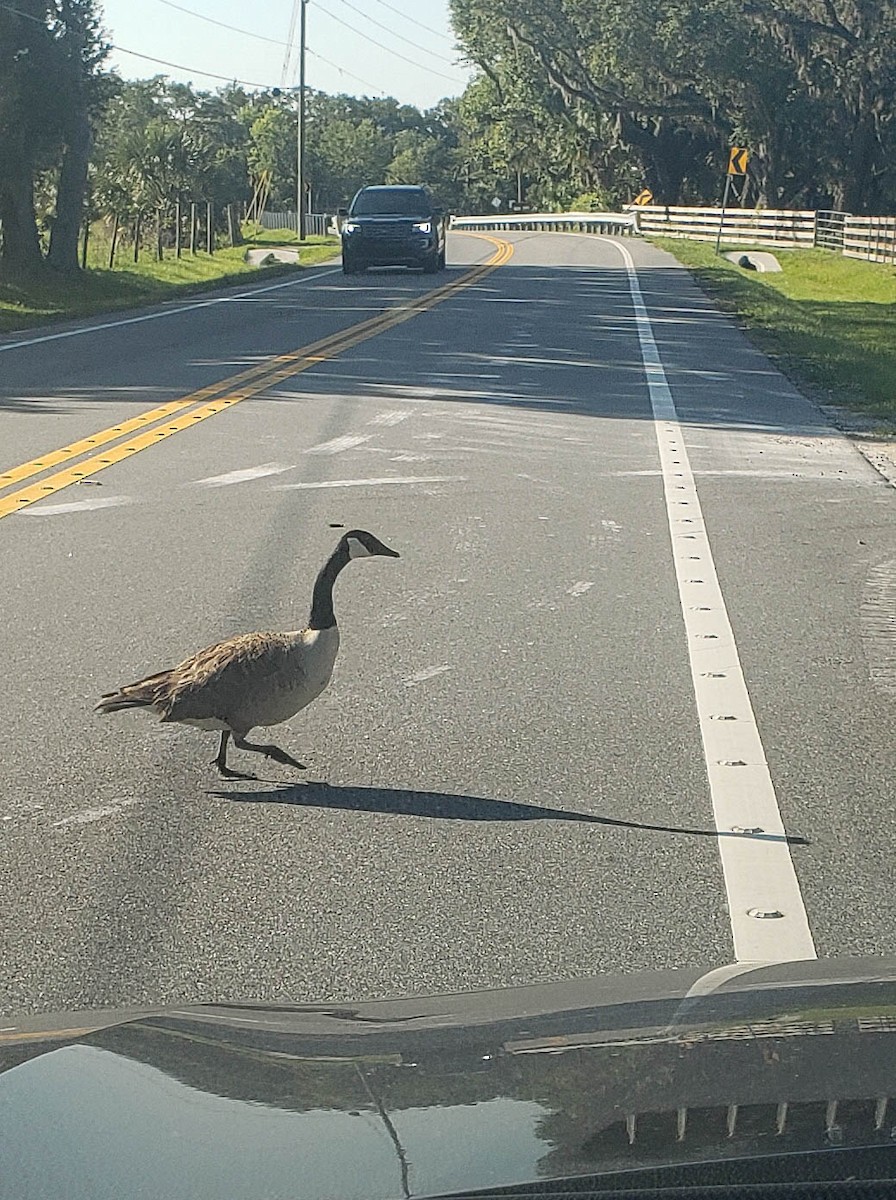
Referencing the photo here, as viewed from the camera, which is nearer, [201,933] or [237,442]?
[201,933]

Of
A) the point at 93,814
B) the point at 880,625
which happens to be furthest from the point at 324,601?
the point at 880,625

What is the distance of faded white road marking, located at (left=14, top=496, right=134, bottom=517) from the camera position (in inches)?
398

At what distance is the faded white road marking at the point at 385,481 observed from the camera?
11.1 meters

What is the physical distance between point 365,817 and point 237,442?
787 centimetres

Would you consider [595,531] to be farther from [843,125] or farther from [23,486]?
[843,125]

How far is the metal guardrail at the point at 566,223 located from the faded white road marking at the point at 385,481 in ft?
209

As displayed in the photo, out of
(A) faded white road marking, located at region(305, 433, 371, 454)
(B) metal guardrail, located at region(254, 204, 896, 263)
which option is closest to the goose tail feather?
(A) faded white road marking, located at region(305, 433, 371, 454)

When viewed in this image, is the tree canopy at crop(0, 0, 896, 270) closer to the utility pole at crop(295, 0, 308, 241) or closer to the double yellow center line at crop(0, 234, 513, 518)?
the utility pole at crop(295, 0, 308, 241)

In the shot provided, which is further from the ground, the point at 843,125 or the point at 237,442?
the point at 843,125

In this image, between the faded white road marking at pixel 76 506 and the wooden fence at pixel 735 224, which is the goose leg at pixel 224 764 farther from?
the wooden fence at pixel 735 224

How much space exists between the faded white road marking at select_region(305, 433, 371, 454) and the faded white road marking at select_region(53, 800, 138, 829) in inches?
284

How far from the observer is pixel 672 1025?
107 inches

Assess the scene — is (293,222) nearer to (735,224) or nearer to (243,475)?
(735,224)

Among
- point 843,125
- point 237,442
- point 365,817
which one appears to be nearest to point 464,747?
point 365,817
